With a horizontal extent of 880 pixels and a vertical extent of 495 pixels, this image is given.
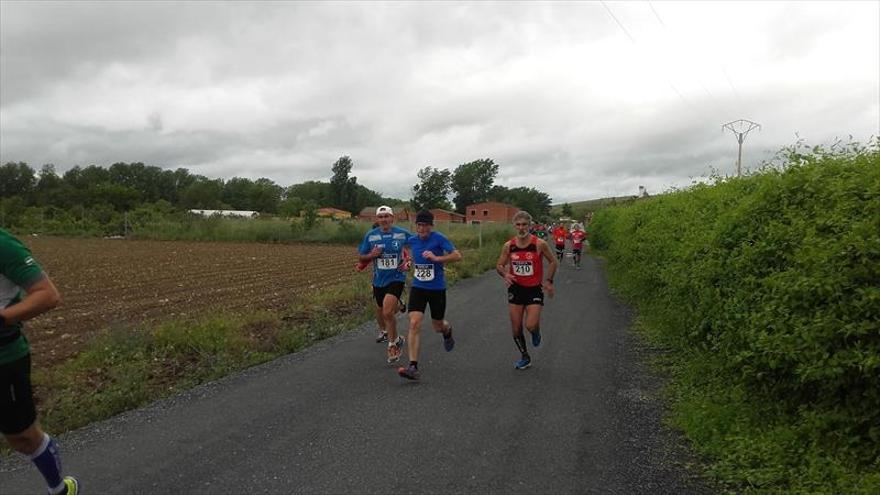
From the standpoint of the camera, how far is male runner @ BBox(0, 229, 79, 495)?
3428 millimetres

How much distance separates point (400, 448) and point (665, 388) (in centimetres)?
327

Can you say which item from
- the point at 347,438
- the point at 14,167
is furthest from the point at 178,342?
the point at 14,167

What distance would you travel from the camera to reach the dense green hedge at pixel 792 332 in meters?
3.70

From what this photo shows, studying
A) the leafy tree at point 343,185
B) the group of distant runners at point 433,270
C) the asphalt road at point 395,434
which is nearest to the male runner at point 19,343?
the asphalt road at point 395,434

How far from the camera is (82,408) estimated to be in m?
6.21

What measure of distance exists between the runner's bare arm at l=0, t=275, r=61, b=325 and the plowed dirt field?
20.4ft

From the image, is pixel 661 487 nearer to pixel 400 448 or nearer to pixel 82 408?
pixel 400 448

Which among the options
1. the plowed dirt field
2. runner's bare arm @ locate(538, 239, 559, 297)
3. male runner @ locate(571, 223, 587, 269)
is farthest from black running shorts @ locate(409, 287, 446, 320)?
male runner @ locate(571, 223, 587, 269)

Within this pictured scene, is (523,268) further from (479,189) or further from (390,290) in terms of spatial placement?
(479,189)

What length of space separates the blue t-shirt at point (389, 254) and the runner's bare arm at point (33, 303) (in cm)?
484

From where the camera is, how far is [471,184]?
465 feet

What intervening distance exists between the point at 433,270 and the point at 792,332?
4.29 m

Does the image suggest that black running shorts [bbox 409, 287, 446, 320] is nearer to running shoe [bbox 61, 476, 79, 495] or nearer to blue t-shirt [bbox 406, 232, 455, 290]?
blue t-shirt [bbox 406, 232, 455, 290]

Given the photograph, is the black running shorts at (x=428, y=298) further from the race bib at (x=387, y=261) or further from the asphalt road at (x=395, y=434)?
the asphalt road at (x=395, y=434)
